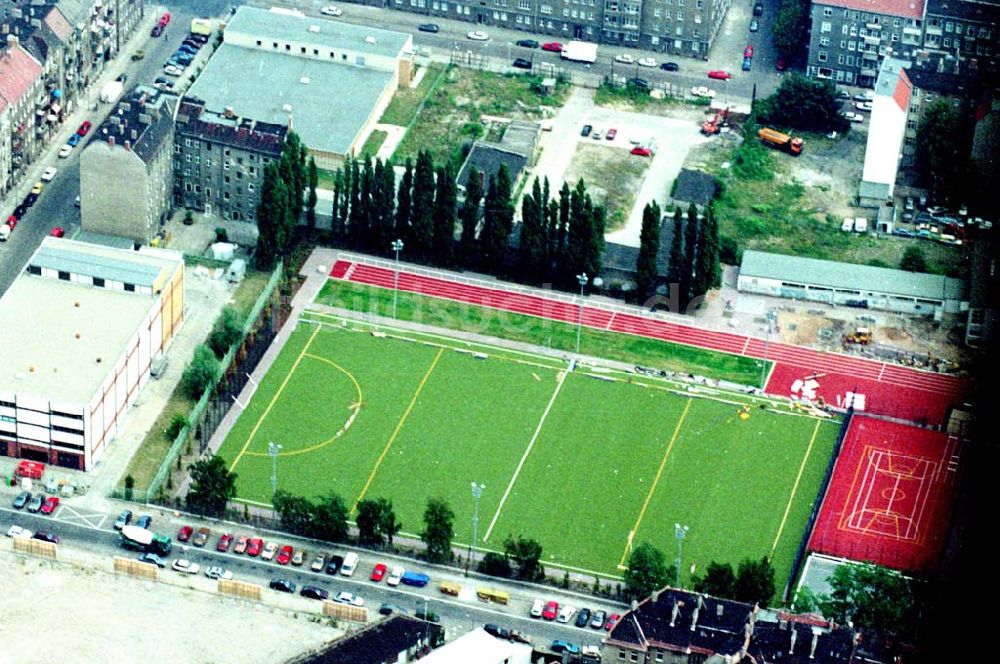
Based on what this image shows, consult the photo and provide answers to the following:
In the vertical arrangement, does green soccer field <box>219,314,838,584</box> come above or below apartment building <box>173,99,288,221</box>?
below

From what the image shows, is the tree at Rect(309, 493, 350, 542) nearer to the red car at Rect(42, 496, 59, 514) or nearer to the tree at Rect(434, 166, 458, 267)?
the red car at Rect(42, 496, 59, 514)

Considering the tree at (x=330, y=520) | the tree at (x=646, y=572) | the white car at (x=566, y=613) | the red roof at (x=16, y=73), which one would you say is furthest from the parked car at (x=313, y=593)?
the red roof at (x=16, y=73)

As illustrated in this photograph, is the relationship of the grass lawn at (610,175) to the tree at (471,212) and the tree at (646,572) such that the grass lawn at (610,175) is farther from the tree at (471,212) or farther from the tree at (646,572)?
the tree at (646,572)

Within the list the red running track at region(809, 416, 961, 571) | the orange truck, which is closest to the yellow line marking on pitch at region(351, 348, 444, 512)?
the red running track at region(809, 416, 961, 571)

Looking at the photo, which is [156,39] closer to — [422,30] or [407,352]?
[422,30]

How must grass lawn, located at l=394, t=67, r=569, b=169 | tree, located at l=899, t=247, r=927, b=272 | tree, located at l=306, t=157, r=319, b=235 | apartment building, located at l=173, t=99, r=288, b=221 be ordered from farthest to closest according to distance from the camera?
grass lawn, located at l=394, t=67, r=569, b=169 → apartment building, located at l=173, t=99, r=288, b=221 → tree, located at l=899, t=247, r=927, b=272 → tree, located at l=306, t=157, r=319, b=235

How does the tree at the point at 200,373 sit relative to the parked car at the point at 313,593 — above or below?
above

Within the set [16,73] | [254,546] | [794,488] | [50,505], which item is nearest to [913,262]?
[794,488]
